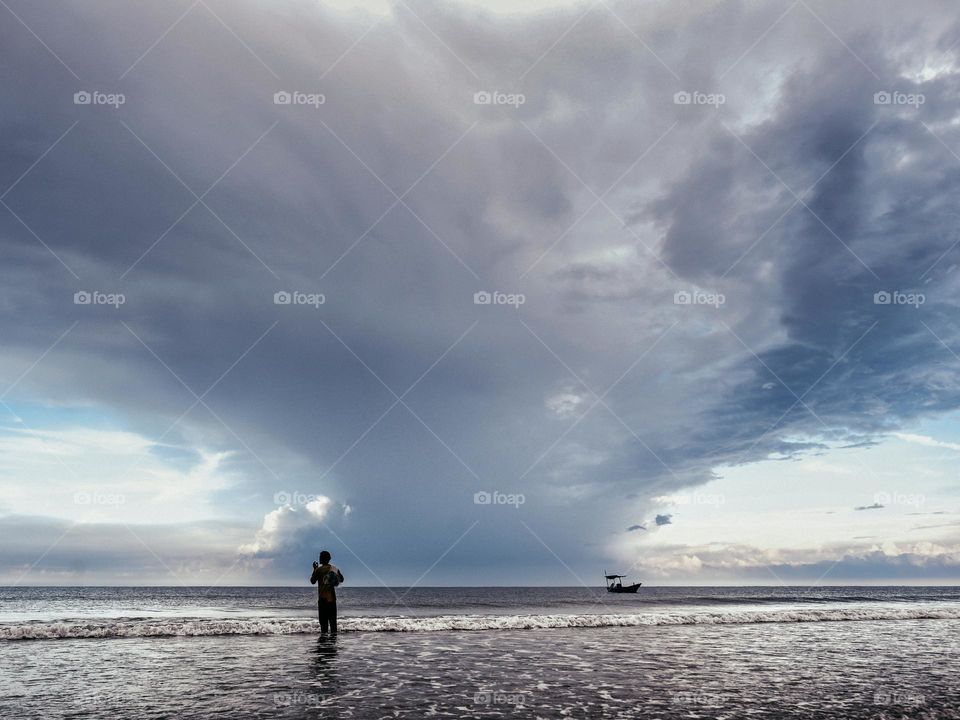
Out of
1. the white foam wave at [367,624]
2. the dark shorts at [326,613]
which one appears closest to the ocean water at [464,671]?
the white foam wave at [367,624]

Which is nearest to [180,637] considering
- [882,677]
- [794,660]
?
[794,660]

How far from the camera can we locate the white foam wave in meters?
27.1

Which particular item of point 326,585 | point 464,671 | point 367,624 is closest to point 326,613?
point 326,585

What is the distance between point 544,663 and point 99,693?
12.4 m

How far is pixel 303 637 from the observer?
26406mm

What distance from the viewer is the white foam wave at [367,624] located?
88.8 feet

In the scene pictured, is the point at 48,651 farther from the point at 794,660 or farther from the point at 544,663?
the point at 794,660

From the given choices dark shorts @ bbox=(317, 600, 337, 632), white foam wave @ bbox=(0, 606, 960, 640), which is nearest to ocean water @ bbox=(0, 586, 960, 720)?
white foam wave @ bbox=(0, 606, 960, 640)

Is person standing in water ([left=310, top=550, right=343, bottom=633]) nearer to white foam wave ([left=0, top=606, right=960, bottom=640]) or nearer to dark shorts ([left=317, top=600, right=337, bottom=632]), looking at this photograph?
dark shorts ([left=317, top=600, right=337, bottom=632])

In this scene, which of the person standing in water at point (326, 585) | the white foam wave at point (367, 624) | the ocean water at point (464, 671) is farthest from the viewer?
the white foam wave at point (367, 624)

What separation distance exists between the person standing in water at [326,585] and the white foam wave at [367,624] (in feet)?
10.7

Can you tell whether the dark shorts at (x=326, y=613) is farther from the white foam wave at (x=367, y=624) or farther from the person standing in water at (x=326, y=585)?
the white foam wave at (x=367, y=624)

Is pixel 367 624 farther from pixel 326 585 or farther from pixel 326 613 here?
pixel 326 585

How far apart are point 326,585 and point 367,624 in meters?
7.54
